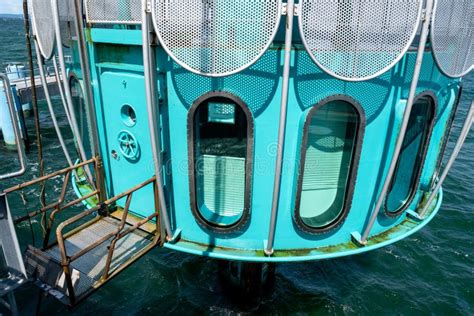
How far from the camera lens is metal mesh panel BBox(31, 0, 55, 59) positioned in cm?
636

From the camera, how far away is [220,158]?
6316 millimetres

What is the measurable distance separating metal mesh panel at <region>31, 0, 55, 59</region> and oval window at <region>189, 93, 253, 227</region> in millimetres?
3093

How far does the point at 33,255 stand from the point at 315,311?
8.34 meters

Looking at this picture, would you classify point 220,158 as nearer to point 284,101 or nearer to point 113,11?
point 284,101

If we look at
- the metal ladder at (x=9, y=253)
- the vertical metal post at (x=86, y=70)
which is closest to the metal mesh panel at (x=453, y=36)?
the vertical metal post at (x=86, y=70)

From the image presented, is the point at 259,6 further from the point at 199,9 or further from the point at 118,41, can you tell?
the point at 118,41

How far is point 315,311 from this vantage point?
35.9 feet

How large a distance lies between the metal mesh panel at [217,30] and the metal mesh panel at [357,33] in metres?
0.57

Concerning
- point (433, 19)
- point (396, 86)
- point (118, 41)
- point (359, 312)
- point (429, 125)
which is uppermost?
point (433, 19)

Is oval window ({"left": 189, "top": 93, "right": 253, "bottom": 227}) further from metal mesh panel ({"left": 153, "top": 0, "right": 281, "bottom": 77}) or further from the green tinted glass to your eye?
the green tinted glass

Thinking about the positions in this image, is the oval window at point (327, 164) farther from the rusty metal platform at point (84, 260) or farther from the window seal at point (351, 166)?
the rusty metal platform at point (84, 260)

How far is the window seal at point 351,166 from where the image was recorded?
224 inches

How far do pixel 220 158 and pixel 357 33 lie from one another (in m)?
2.97

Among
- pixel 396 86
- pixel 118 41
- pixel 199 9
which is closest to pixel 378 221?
pixel 396 86
